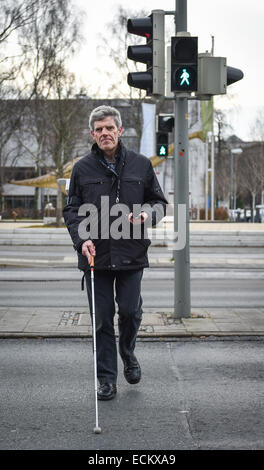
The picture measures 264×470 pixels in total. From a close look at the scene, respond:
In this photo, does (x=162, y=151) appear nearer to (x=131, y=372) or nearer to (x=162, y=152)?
(x=162, y=152)

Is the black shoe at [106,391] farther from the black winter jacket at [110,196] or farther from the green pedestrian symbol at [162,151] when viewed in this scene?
the green pedestrian symbol at [162,151]

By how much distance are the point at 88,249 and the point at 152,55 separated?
386cm

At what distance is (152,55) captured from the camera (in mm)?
8219

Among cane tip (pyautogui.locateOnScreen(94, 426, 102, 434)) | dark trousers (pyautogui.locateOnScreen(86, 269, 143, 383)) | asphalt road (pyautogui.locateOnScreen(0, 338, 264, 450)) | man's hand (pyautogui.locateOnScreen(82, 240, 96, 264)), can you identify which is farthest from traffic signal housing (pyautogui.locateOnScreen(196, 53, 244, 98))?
cane tip (pyautogui.locateOnScreen(94, 426, 102, 434))

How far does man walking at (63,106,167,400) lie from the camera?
16.8ft

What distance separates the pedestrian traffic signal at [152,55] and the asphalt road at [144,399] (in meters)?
2.94

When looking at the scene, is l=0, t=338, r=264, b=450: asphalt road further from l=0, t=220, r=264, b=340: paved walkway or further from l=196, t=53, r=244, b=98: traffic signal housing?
l=196, t=53, r=244, b=98: traffic signal housing

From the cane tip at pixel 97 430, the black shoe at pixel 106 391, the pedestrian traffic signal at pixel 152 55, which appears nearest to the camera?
the cane tip at pixel 97 430

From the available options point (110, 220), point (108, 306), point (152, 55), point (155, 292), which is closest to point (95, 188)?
point (110, 220)

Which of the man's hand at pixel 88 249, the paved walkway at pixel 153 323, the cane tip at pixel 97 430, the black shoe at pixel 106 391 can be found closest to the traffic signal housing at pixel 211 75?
the paved walkway at pixel 153 323

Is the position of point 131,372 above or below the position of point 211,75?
below

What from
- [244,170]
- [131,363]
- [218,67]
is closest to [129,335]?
[131,363]

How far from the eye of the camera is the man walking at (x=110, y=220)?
16.8 ft
